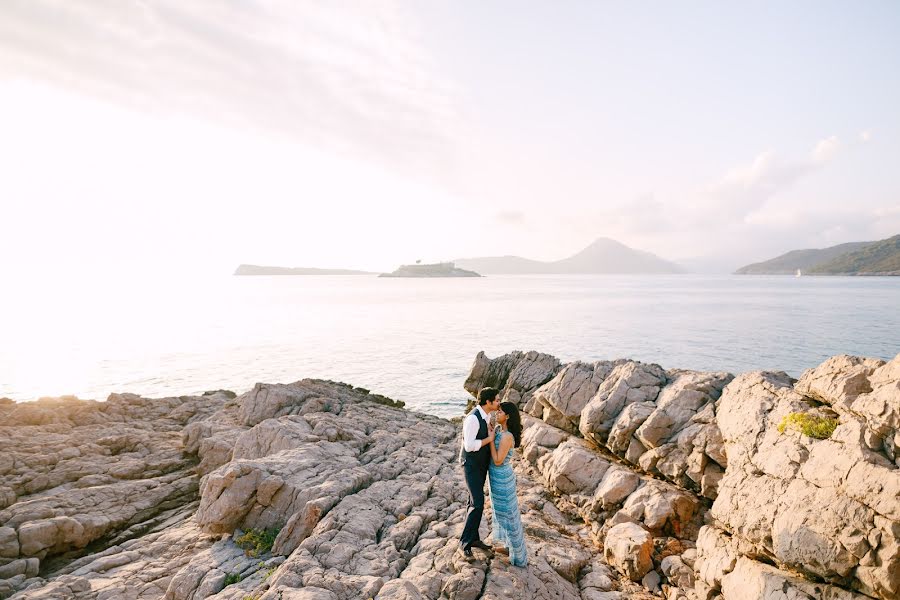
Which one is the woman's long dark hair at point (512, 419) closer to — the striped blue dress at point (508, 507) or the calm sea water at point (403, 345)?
the striped blue dress at point (508, 507)

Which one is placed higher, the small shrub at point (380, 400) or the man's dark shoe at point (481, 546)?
the man's dark shoe at point (481, 546)

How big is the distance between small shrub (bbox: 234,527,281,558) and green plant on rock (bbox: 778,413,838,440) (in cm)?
1444

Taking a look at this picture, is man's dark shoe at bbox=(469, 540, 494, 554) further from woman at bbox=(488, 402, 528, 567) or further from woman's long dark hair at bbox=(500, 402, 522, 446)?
woman's long dark hair at bbox=(500, 402, 522, 446)

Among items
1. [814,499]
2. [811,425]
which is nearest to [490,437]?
[814,499]

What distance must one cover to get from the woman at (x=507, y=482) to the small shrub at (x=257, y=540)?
6.78m

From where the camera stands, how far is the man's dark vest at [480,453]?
8.84 meters

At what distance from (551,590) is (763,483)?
5923mm

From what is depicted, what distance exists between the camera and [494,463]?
9031 mm

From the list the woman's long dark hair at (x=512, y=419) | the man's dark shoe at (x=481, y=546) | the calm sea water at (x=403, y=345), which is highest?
the woman's long dark hair at (x=512, y=419)

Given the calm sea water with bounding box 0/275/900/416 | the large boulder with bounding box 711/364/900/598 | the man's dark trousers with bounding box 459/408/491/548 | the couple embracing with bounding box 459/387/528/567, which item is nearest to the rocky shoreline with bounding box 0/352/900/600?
the large boulder with bounding box 711/364/900/598

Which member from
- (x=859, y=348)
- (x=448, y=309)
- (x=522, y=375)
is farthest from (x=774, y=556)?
(x=448, y=309)

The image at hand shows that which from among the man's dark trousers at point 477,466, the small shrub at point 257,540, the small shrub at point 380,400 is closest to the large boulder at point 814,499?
the man's dark trousers at point 477,466

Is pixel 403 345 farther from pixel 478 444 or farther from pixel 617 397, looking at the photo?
pixel 478 444

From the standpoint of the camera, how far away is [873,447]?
8617mm
